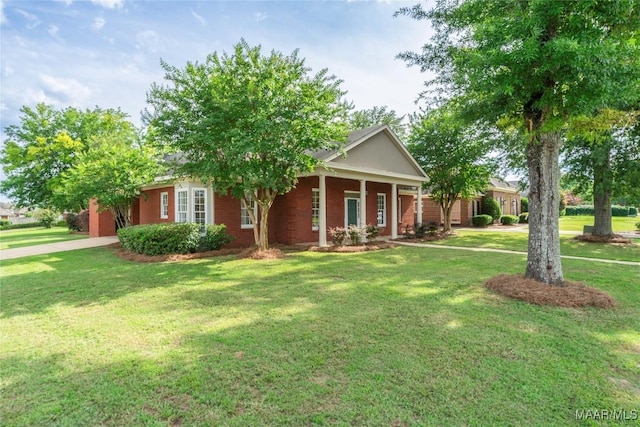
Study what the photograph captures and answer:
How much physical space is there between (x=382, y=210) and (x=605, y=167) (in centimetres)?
1091

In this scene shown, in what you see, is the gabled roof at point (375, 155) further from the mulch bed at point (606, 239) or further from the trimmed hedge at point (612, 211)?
the trimmed hedge at point (612, 211)

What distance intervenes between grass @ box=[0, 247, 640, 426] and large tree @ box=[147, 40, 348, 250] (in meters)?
4.23

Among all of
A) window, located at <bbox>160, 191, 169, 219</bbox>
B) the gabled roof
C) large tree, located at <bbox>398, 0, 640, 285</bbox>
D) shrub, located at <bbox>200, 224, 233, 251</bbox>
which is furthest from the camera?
window, located at <bbox>160, 191, 169, 219</bbox>

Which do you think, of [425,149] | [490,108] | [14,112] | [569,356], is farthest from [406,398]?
[14,112]

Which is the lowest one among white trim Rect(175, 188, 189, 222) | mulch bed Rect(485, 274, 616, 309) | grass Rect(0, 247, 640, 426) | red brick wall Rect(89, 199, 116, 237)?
grass Rect(0, 247, 640, 426)

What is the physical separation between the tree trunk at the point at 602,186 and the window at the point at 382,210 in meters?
10.0

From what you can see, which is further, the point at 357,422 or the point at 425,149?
the point at 425,149

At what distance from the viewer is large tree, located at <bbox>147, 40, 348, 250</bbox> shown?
32.3 ft

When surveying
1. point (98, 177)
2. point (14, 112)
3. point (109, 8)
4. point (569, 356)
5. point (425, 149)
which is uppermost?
point (14, 112)

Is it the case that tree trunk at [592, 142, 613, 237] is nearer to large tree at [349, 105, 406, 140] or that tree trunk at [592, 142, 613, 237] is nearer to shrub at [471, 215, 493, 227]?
shrub at [471, 215, 493, 227]

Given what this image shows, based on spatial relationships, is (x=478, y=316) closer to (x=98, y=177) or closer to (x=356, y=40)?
(x=356, y=40)

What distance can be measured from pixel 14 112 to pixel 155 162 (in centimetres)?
2818

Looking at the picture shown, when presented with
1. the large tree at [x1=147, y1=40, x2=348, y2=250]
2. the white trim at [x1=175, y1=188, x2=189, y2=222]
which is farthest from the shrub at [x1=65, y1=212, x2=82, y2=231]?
the large tree at [x1=147, y1=40, x2=348, y2=250]

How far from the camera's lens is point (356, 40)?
1232 centimetres
